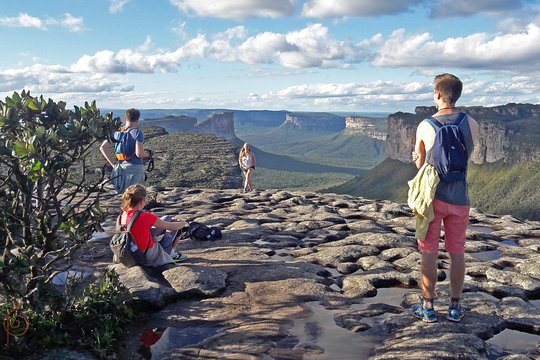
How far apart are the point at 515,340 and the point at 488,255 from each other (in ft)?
16.7

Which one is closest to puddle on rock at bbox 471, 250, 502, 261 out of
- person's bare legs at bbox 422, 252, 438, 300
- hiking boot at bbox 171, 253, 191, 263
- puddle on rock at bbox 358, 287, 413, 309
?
puddle on rock at bbox 358, 287, 413, 309

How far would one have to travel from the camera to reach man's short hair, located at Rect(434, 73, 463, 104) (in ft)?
22.4

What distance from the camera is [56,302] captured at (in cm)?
680

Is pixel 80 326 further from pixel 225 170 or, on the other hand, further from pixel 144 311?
pixel 225 170

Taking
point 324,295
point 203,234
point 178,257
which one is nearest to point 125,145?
point 203,234

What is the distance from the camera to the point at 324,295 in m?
8.66

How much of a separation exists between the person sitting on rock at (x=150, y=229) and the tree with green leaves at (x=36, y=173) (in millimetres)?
1668

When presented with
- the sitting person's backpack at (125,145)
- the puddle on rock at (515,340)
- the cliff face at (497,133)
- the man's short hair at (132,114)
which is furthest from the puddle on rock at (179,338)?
the cliff face at (497,133)

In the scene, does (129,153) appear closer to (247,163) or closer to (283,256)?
(283,256)

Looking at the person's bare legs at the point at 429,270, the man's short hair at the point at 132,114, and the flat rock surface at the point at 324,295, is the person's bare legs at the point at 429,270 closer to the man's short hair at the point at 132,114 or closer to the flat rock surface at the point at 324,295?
the flat rock surface at the point at 324,295

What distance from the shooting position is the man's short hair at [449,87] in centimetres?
682

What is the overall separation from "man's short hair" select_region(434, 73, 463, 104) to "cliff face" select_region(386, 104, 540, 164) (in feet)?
396

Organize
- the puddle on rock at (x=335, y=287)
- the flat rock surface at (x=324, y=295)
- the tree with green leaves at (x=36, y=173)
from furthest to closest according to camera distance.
Result: the puddle on rock at (x=335, y=287) < the flat rock surface at (x=324, y=295) < the tree with green leaves at (x=36, y=173)

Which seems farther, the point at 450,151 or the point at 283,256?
the point at 283,256
